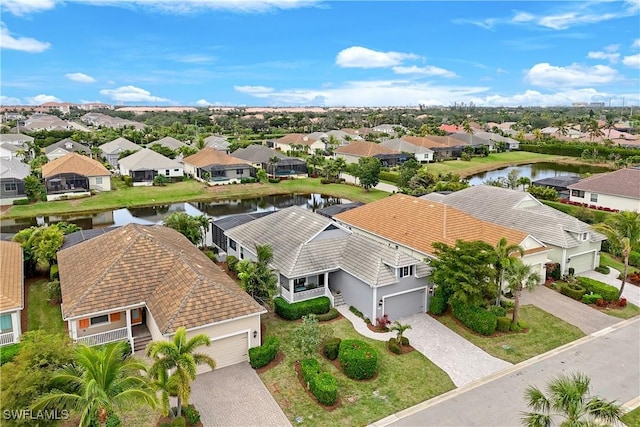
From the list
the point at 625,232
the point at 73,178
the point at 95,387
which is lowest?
the point at 95,387

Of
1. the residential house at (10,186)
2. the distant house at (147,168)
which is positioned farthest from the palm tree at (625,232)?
the residential house at (10,186)

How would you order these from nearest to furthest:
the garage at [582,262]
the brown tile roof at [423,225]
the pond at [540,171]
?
the brown tile roof at [423,225] → the garage at [582,262] → the pond at [540,171]

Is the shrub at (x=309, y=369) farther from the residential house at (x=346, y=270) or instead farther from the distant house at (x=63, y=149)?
the distant house at (x=63, y=149)

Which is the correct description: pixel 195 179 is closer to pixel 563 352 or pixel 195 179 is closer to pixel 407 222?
pixel 407 222

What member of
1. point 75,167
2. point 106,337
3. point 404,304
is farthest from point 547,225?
point 75,167

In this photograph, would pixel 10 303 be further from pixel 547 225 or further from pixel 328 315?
pixel 547 225

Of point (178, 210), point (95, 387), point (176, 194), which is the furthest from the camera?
point (176, 194)
